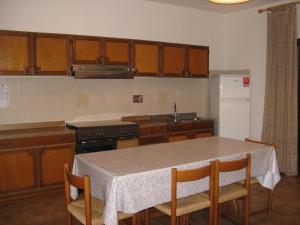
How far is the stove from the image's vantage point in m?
3.96

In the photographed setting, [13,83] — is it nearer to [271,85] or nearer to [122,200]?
[122,200]

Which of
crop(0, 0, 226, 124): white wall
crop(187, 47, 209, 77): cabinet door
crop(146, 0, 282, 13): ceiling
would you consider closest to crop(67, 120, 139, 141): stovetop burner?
crop(0, 0, 226, 124): white wall

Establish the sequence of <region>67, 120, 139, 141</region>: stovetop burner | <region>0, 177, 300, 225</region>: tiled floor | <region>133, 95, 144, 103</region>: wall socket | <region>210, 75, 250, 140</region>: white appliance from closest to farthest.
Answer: <region>0, 177, 300, 225</region>: tiled floor, <region>67, 120, 139, 141</region>: stovetop burner, <region>133, 95, 144, 103</region>: wall socket, <region>210, 75, 250, 140</region>: white appliance

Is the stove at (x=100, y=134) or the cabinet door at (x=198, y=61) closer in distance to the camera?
the stove at (x=100, y=134)

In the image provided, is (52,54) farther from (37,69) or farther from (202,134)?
(202,134)

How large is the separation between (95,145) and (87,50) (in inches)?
49.1

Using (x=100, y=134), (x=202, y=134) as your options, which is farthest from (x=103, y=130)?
(x=202, y=134)

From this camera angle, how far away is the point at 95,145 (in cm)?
404

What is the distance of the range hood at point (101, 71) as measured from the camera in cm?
405

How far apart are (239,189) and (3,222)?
233 cm

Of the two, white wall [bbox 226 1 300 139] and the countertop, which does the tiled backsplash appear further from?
white wall [bbox 226 1 300 139]

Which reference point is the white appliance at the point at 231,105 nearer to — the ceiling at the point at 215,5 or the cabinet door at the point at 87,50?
the ceiling at the point at 215,5

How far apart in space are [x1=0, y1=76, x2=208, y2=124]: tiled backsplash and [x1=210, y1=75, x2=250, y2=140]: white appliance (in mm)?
532

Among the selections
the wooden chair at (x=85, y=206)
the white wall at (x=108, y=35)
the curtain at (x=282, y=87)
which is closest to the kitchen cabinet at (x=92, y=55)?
the white wall at (x=108, y=35)
